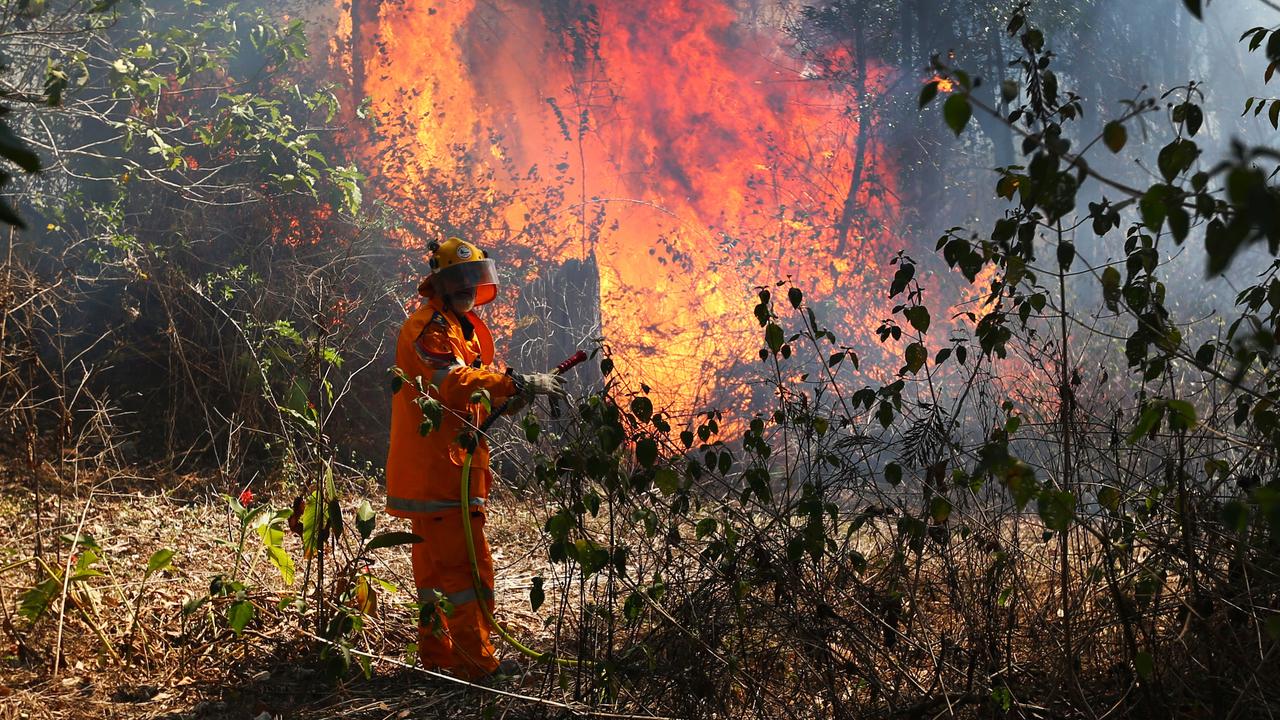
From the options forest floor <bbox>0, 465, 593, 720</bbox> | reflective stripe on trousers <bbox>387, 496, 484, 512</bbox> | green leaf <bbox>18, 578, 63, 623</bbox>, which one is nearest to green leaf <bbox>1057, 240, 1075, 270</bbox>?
forest floor <bbox>0, 465, 593, 720</bbox>

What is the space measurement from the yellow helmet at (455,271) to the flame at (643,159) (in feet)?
22.5

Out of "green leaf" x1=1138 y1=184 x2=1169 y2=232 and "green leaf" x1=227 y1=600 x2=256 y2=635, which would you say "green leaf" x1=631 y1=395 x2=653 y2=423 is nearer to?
"green leaf" x1=227 y1=600 x2=256 y2=635

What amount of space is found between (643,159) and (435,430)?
11295 mm

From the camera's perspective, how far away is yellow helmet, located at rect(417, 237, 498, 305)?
404 cm

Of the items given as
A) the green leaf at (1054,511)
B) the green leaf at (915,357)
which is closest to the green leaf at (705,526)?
the green leaf at (915,357)

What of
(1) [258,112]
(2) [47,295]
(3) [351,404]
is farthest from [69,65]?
(3) [351,404]

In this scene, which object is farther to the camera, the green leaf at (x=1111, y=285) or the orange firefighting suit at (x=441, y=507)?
the orange firefighting suit at (x=441, y=507)

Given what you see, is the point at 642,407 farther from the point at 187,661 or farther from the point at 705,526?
the point at 187,661

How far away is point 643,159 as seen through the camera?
14.5 metres

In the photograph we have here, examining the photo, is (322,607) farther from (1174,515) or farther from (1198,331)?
(1198,331)

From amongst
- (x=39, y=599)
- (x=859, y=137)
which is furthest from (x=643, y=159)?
(x=39, y=599)

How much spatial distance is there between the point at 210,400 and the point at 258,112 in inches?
109

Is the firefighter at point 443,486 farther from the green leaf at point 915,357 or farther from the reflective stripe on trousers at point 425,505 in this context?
the green leaf at point 915,357

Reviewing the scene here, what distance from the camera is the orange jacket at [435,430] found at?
3758 mm
